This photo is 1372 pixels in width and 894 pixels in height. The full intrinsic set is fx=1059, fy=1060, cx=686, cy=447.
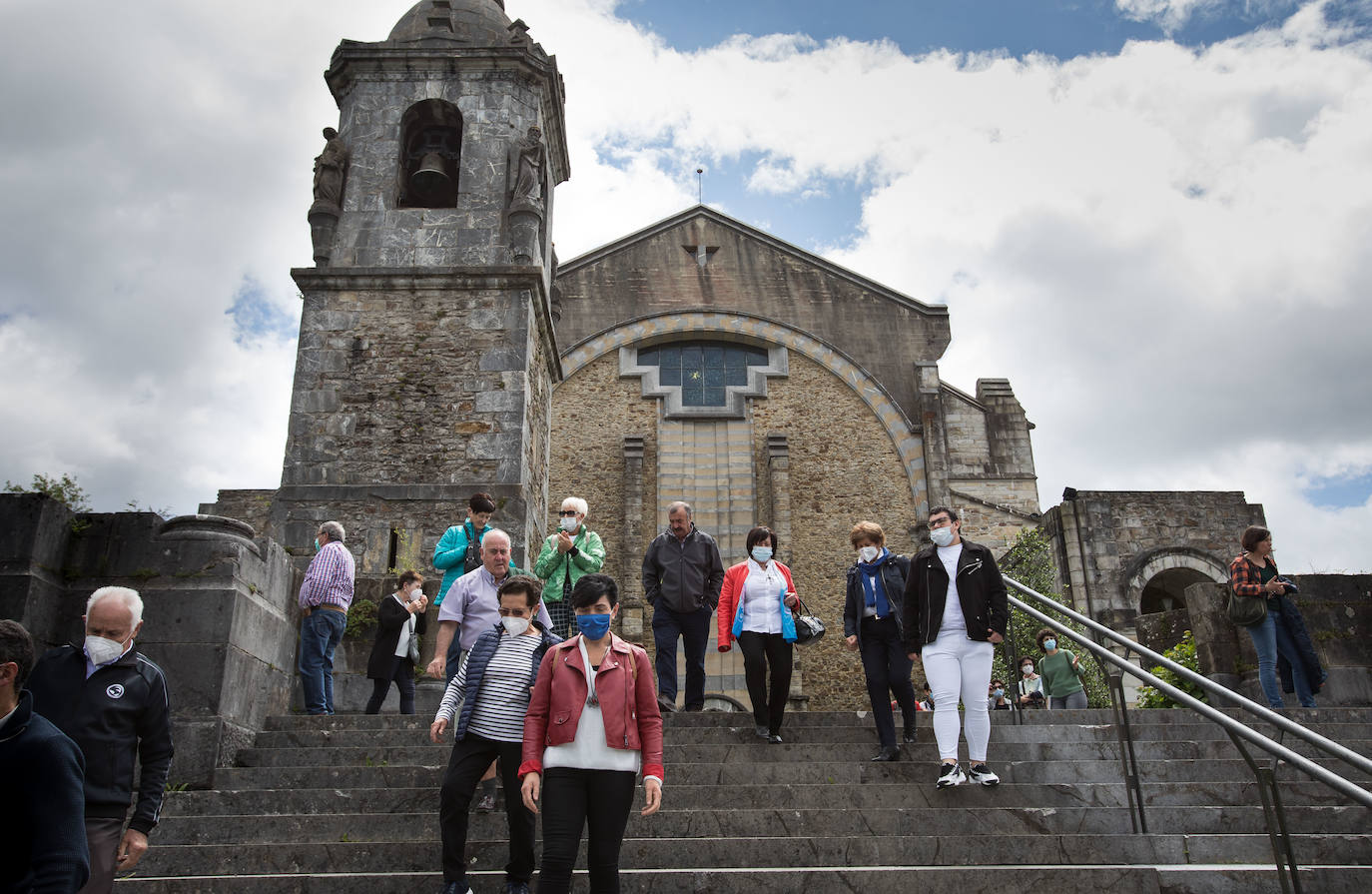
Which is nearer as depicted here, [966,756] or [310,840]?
[310,840]

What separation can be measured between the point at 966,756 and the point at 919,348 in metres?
15.0

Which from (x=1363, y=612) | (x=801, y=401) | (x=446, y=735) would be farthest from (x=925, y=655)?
(x=801, y=401)

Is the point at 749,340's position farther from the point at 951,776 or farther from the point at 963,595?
the point at 951,776

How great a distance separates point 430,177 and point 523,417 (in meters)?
3.09

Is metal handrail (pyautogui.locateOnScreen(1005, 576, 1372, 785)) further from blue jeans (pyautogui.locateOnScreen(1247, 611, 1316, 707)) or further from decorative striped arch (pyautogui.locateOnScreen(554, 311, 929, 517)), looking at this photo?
decorative striped arch (pyautogui.locateOnScreen(554, 311, 929, 517))

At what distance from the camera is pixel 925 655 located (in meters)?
5.44

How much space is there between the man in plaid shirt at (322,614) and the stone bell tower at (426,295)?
2.52m

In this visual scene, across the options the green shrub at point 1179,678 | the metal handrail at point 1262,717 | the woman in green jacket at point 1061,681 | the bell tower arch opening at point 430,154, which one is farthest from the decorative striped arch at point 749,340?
the metal handrail at point 1262,717

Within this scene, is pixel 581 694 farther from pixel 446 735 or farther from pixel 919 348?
pixel 919 348

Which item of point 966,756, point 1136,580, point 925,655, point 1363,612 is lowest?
point 966,756

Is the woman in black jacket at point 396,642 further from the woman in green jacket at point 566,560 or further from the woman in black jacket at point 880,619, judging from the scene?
the woman in black jacket at point 880,619

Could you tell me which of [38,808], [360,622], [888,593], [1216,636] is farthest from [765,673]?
[1216,636]

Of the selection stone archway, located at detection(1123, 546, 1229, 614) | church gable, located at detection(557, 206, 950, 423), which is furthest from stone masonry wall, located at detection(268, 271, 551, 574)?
stone archway, located at detection(1123, 546, 1229, 614)

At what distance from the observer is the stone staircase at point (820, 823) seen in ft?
13.8
